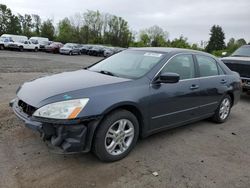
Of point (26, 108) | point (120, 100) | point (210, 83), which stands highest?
point (210, 83)

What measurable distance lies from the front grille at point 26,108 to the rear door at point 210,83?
2938 millimetres

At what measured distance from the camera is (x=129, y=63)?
4375 millimetres

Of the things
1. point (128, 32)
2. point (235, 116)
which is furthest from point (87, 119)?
point (128, 32)

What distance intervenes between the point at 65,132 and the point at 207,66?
3.26m

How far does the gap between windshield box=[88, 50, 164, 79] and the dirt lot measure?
1.17 meters

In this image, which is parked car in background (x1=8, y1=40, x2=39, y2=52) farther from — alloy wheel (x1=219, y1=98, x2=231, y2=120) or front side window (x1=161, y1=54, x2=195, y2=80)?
front side window (x1=161, y1=54, x2=195, y2=80)

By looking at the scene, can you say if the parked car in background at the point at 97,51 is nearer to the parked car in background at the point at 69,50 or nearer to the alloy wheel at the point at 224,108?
the parked car in background at the point at 69,50

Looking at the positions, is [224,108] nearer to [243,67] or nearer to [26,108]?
[243,67]

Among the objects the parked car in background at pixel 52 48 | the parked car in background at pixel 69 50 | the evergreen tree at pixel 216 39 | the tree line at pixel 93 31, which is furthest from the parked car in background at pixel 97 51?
the evergreen tree at pixel 216 39

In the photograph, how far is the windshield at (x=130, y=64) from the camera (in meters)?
4.00

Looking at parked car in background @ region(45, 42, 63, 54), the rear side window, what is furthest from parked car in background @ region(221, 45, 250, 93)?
parked car in background @ region(45, 42, 63, 54)

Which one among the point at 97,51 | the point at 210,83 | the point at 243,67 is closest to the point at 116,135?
the point at 210,83

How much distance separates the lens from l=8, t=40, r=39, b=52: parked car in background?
28891mm

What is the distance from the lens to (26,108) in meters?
3.32
